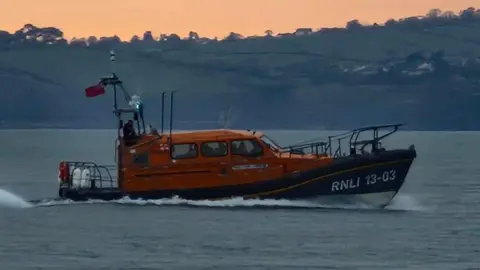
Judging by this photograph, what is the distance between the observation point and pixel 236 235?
3588 cm

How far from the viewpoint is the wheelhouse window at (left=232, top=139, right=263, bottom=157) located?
39.9 m

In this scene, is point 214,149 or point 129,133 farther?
point 129,133

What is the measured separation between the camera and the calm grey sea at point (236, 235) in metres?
31.5

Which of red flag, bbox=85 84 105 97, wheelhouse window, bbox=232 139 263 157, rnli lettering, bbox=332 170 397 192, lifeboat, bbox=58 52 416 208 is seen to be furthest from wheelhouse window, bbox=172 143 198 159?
rnli lettering, bbox=332 170 397 192

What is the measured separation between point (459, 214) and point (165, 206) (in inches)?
337

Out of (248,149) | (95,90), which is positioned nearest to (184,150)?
(248,149)

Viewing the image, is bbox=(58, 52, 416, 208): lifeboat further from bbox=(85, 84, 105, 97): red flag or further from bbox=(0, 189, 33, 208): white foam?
bbox=(0, 189, 33, 208): white foam

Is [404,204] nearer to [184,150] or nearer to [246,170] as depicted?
[246,170]

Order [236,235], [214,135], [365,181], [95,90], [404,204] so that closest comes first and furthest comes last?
[236,235]
[365,181]
[214,135]
[95,90]
[404,204]

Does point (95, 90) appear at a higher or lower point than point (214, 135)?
higher

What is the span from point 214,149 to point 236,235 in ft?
15.1

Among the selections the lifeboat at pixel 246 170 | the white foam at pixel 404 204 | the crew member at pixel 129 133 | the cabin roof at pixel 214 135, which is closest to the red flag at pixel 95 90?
the crew member at pixel 129 133

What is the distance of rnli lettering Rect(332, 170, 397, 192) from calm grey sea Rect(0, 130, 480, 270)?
743mm

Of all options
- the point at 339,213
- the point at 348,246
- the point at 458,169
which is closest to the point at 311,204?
the point at 339,213
